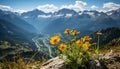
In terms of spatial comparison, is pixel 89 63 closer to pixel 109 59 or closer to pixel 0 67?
pixel 109 59

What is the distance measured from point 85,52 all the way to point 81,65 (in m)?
0.41

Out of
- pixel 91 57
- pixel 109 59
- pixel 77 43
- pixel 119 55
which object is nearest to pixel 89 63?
pixel 91 57

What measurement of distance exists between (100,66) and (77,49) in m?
0.91

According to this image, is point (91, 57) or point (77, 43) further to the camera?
point (91, 57)

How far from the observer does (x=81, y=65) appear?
562 centimetres

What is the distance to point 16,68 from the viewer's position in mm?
5371

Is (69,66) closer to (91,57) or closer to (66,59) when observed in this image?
(66,59)

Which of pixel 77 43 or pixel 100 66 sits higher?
pixel 77 43

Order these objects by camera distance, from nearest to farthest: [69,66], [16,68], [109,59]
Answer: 1. [16,68]
2. [69,66]
3. [109,59]

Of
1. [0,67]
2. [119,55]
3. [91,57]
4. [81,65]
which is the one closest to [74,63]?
[81,65]

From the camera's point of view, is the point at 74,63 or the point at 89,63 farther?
the point at 89,63

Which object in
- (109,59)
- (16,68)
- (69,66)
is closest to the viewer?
(16,68)

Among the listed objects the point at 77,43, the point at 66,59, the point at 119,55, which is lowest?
the point at 119,55

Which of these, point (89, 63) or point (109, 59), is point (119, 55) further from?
point (89, 63)
